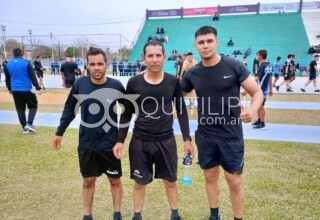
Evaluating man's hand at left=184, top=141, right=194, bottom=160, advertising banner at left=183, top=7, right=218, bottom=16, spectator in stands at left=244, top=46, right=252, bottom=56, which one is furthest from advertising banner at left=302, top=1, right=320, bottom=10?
man's hand at left=184, top=141, right=194, bottom=160

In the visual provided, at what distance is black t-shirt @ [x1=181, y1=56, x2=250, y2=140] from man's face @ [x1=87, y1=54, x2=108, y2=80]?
0.94m

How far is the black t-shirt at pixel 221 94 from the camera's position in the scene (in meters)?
2.71

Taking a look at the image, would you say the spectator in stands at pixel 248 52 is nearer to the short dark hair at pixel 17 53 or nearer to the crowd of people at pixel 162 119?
the short dark hair at pixel 17 53

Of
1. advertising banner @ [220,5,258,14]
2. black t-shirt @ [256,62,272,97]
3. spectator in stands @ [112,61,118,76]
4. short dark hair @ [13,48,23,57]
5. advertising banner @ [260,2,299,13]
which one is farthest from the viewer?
advertising banner @ [220,5,258,14]

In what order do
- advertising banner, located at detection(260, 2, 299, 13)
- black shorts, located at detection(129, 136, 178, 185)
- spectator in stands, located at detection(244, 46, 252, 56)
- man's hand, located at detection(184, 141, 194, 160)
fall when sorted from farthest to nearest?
advertising banner, located at detection(260, 2, 299, 13), spectator in stands, located at detection(244, 46, 252, 56), man's hand, located at detection(184, 141, 194, 160), black shorts, located at detection(129, 136, 178, 185)

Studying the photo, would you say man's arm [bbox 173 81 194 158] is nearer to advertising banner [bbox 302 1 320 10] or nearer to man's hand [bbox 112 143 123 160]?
man's hand [bbox 112 143 123 160]

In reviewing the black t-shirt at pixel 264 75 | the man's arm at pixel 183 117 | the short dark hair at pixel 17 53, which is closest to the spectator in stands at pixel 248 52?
the black t-shirt at pixel 264 75

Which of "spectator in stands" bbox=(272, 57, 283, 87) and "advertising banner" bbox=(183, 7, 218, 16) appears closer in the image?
"spectator in stands" bbox=(272, 57, 283, 87)

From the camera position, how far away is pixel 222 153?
2795 millimetres

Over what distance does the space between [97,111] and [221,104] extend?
50.0 inches

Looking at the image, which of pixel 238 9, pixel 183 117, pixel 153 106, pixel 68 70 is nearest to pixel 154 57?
pixel 153 106

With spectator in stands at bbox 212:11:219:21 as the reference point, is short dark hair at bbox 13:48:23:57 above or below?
below

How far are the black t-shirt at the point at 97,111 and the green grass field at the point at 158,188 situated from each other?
1.01m

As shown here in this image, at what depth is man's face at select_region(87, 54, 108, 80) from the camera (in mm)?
2762
